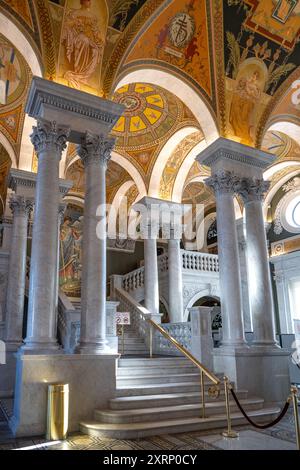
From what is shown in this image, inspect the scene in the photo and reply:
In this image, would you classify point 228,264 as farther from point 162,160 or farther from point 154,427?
point 162,160

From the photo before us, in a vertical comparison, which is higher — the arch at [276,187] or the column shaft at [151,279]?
the arch at [276,187]

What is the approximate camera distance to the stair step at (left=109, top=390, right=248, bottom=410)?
647cm

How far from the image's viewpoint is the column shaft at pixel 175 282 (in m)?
13.1

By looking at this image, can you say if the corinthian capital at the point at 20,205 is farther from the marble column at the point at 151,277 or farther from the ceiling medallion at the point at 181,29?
the ceiling medallion at the point at 181,29

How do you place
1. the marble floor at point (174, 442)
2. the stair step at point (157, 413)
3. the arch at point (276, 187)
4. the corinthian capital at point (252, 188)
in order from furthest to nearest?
the arch at point (276, 187) < the corinthian capital at point (252, 188) < the stair step at point (157, 413) < the marble floor at point (174, 442)

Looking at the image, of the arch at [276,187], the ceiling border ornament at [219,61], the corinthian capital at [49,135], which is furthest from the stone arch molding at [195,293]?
the corinthian capital at [49,135]

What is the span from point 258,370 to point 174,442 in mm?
3858

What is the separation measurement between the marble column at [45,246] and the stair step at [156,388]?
153cm

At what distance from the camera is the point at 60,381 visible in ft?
20.6

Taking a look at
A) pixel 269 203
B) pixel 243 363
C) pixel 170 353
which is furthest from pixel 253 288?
pixel 269 203

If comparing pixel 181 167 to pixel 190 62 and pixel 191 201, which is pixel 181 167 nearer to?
pixel 190 62

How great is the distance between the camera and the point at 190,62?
31.4 feet

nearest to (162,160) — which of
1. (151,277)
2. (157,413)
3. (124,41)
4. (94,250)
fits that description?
(151,277)

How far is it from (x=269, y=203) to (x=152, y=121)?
729cm
